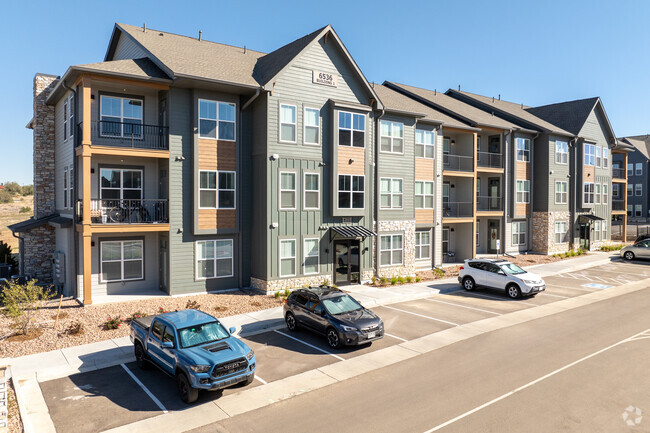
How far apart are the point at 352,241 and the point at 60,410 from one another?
16005 mm

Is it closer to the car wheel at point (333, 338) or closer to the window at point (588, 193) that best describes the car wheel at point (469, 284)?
the car wheel at point (333, 338)

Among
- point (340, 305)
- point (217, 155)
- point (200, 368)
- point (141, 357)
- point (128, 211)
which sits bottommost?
point (141, 357)

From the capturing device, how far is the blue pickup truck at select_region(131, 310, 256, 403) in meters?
9.89

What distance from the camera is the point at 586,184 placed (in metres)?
38.7

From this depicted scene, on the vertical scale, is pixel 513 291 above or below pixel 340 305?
below

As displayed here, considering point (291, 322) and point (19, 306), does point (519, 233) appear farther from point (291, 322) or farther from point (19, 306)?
point (19, 306)

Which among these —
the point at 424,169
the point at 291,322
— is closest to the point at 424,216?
the point at 424,169

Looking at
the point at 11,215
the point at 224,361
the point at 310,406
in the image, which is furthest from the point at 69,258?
the point at 11,215

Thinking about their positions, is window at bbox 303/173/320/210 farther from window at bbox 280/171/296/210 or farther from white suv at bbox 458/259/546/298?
white suv at bbox 458/259/546/298

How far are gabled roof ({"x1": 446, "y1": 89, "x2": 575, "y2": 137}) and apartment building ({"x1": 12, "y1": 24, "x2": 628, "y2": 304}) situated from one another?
11.7 metres

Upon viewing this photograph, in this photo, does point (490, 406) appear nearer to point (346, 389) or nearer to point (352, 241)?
point (346, 389)

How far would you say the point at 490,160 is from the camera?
33.7m

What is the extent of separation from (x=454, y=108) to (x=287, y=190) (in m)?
17.9

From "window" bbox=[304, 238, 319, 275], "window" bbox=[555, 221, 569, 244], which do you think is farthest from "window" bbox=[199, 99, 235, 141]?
"window" bbox=[555, 221, 569, 244]
